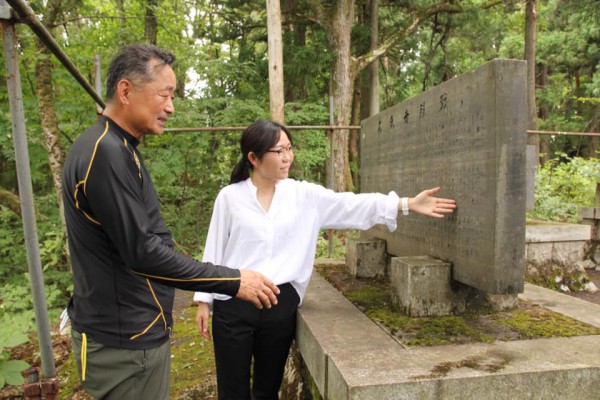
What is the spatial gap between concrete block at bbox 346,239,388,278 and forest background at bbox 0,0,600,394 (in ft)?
7.99

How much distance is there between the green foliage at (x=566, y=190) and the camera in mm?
7924

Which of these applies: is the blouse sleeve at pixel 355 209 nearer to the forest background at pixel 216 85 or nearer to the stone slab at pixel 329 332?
the stone slab at pixel 329 332

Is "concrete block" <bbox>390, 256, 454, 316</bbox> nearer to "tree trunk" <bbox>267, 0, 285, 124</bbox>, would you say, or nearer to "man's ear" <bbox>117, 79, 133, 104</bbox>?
"man's ear" <bbox>117, 79, 133, 104</bbox>

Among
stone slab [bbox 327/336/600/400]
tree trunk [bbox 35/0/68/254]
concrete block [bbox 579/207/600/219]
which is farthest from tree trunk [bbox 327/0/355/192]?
stone slab [bbox 327/336/600/400]

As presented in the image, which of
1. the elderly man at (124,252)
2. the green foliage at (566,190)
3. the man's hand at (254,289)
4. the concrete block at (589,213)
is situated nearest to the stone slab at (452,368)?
the man's hand at (254,289)

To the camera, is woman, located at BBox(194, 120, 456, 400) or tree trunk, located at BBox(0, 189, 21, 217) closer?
woman, located at BBox(194, 120, 456, 400)

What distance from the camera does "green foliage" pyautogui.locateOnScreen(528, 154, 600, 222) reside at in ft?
26.0

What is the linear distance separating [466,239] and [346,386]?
1.13m

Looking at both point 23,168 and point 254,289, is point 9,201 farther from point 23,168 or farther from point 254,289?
point 254,289

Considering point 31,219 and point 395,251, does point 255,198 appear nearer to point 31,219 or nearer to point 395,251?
point 31,219

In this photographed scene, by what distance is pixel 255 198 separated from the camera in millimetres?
2273

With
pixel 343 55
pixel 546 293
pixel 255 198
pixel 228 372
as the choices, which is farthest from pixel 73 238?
pixel 343 55

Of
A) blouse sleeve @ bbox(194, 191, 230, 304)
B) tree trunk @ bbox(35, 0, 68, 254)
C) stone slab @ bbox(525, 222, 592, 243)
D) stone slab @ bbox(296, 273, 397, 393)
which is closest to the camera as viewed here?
stone slab @ bbox(296, 273, 397, 393)

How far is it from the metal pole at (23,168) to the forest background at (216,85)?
0.63 metres
